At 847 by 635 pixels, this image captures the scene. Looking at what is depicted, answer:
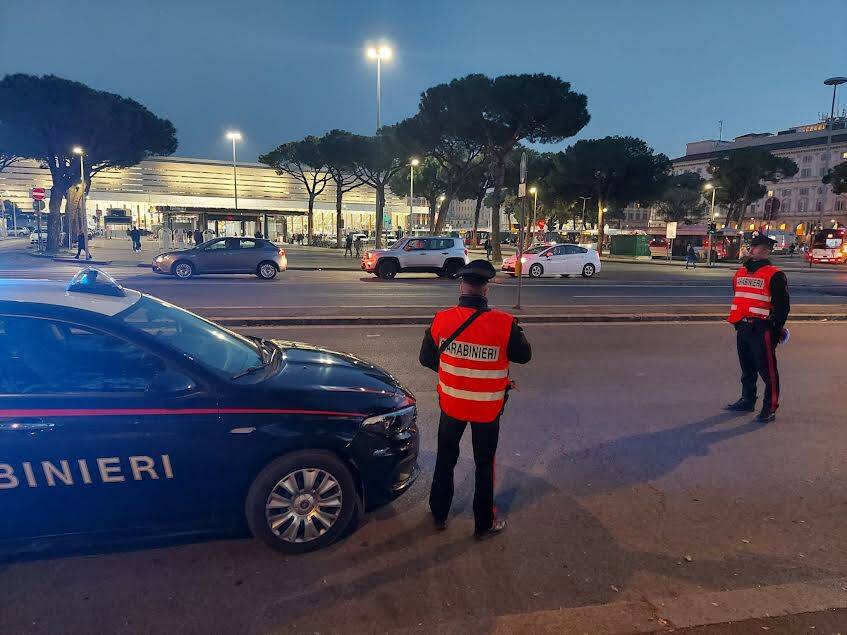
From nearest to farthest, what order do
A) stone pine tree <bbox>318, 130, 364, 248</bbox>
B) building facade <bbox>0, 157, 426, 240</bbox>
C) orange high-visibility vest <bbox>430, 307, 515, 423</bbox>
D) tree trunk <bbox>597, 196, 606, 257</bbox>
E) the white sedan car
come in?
orange high-visibility vest <bbox>430, 307, 515, 423</bbox> → the white sedan car → stone pine tree <bbox>318, 130, 364, 248</bbox> → tree trunk <bbox>597, 196, 606, 257</bbox> → building facade <bbox>0, 157, 426, 240</bbox>

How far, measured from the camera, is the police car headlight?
11.0 ft

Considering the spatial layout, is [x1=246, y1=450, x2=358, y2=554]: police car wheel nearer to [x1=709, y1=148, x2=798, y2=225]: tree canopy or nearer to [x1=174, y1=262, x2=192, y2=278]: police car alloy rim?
[x1=174, y1=262, x2=192, y2=278]: police car alloy rim

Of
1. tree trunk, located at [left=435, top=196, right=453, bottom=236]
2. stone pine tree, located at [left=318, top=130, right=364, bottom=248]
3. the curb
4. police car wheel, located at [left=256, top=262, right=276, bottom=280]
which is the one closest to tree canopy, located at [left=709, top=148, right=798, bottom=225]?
tree trunk, located at [left=435, top=196, right=453, bottom=236]

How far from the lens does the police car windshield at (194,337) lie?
3283mm

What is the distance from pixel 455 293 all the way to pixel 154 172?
8473 centimetres

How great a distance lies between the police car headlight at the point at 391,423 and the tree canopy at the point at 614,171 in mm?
51656

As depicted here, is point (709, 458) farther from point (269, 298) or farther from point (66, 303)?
point (269, 298)

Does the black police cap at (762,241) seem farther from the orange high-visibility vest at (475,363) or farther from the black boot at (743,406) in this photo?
the orange high-visibility vest at (475,363)

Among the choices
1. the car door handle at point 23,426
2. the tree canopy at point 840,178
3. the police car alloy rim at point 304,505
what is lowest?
the police car alloy rim at point 304,505

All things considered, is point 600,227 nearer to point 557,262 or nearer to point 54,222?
point 557,262

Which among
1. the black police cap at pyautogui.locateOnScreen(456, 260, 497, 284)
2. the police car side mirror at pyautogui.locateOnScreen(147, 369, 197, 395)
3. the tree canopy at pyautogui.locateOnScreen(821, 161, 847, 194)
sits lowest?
the police car side mirror at pyautogui.locateOnScreen(147, 369, 197, 395)

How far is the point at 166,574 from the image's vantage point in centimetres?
306

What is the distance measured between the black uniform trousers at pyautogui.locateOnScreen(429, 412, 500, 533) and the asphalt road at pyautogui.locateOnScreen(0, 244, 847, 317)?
770 centimetres

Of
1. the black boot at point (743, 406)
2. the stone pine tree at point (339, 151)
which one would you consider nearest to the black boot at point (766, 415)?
the black boot at point (743, 406)
